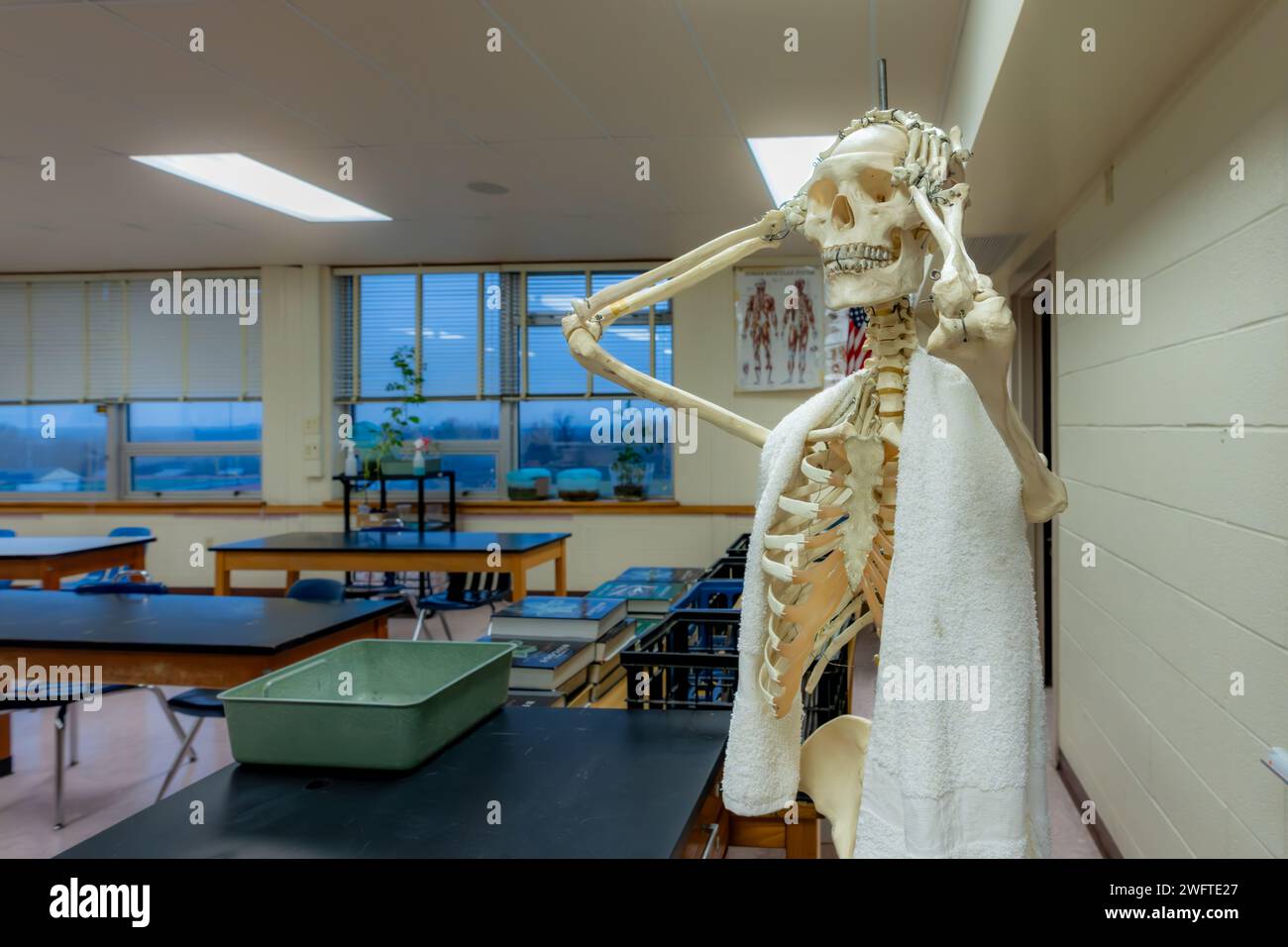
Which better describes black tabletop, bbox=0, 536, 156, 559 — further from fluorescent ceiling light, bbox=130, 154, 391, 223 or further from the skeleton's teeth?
the skeleton's teeth

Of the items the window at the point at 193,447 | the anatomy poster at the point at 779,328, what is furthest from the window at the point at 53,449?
the anatomy poster at the point at 779,328

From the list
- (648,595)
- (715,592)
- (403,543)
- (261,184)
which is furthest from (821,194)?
(261,184)

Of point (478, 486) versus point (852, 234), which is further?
point (478, 486)

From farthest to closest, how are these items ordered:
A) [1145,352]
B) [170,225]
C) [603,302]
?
[170,225]
[1145,352]
[603,302]

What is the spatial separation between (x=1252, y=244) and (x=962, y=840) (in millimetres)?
1339

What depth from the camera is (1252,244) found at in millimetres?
1658

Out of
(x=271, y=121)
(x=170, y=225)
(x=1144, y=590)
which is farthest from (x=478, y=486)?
(x=1144, y=590)

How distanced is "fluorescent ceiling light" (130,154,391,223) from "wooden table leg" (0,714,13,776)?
2812 millimetres

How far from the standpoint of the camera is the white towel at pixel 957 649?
40.2 inches

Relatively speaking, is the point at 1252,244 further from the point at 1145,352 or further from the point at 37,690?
the point at 37,690

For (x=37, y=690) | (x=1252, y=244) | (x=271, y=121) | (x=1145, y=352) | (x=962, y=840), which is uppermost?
(x=271, y=121)

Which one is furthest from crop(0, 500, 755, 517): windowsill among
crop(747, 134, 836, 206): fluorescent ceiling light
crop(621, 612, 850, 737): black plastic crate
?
crop(621, 612, 850, 737): black plastic crate

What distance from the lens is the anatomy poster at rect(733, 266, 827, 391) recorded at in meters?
6.62

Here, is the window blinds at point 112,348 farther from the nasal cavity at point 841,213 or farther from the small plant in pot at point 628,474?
the nasal cavity at point 841,213
